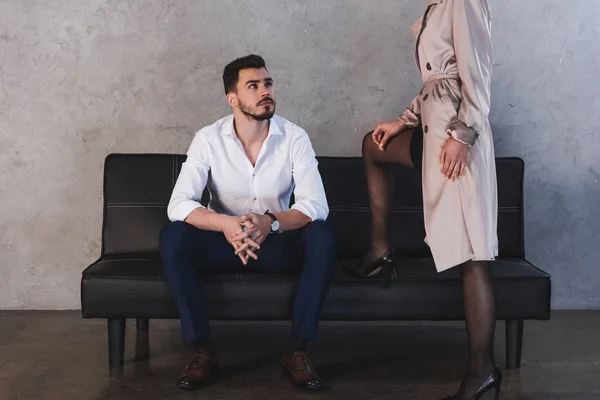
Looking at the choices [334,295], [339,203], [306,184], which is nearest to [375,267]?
[334,295]

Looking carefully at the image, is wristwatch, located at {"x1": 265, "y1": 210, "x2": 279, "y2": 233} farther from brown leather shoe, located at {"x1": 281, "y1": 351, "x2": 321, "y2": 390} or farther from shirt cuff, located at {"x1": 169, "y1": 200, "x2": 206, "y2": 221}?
brown leather shoe, located at {"x1": 281, "y1": 351, "x2": 321, "y2": 390}

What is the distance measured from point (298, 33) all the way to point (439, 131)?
66.4 inches

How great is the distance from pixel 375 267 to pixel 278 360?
605 millimetres

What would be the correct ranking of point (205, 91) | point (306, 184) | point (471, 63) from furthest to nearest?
point (205, 91) → point (306, 184) → point (471, 63)

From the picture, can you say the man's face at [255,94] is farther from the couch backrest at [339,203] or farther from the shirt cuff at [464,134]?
the shirt cuff at [464,134]

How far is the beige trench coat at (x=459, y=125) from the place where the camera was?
290 centimetres

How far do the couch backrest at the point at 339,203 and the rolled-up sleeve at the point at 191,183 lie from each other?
46 centimetres

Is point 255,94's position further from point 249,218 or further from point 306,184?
point 249,218

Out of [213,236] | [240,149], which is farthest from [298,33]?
[213,236]

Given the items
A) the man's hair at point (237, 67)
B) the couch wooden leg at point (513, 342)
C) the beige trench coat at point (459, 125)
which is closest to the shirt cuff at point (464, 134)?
the beige trench coat at point (459, 125)

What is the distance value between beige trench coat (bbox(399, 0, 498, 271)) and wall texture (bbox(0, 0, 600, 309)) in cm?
147

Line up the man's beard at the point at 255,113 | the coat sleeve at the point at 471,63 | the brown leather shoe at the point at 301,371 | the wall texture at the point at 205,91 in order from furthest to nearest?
the wall texture at the point at 205,91, the man's beard at the point at 255,113, the brown leather shoe at the point at 301,371, the coat sleeve at the point at 471,63

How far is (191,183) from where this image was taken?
359 centimetres

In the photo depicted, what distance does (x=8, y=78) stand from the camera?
4484mm
